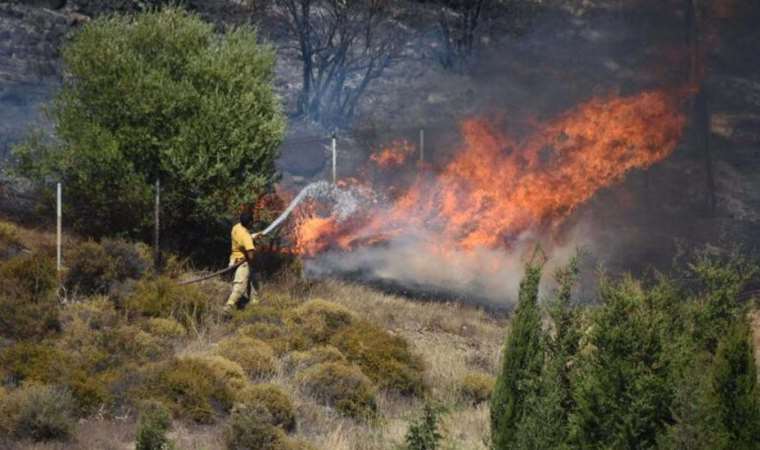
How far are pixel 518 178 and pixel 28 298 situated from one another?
52.1ft

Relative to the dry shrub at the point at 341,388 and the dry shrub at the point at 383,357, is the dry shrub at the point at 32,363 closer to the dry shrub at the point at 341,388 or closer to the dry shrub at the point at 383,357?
the dry shrub at the point at 341,388

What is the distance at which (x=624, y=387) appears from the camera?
12.8m

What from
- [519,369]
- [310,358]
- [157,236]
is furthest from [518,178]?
[519,369]

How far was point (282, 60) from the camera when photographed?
4084cm

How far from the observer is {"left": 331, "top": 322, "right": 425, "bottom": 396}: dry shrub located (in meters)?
18.6

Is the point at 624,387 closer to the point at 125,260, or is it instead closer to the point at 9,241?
the point at 125,260

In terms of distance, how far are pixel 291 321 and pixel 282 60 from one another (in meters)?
21.9

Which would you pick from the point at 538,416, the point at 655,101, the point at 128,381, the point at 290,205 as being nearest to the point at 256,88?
the point at 290,205

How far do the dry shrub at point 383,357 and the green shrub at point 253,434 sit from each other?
366 cm

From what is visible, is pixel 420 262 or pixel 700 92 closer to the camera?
pixel 420 262

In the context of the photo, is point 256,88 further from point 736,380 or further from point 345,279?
point 736,380

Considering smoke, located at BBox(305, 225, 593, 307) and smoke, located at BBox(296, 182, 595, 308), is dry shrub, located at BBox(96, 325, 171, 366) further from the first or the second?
smoke, located at BBox(305, 225, 593, 307)

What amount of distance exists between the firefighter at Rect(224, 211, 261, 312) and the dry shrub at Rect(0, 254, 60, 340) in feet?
10.1

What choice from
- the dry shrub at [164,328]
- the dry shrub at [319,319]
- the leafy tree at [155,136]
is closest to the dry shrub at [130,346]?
the dry shrub at [164,328]
